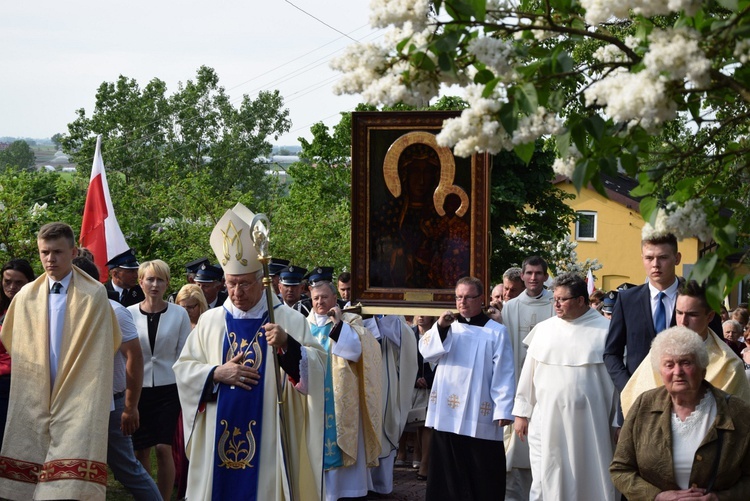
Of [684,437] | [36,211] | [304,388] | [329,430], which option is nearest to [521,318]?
[329,430]

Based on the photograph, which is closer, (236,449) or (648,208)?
(648,208)

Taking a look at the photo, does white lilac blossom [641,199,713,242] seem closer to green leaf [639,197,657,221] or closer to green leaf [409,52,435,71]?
green leaf [639,197,657,221]

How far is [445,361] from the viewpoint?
9.74 meters

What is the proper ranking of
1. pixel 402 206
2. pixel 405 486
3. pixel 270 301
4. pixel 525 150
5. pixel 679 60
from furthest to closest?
pixel 405 486, pixel 402 206, pixel 270 301, pixel 525 150, pixel 679 60

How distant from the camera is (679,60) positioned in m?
2.89

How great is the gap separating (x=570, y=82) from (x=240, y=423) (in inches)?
179

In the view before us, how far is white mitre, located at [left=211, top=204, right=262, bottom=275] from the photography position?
7.57 m

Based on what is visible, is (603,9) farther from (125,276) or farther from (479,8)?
(125,276)

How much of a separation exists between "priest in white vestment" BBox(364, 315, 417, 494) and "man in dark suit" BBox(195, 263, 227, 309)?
1.52 meters

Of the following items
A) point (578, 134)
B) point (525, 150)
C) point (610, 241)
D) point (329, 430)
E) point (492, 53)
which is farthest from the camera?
point (610, 241)

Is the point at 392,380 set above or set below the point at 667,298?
below

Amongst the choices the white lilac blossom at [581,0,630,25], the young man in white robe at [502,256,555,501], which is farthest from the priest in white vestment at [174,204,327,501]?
the white lilac blossom at [581,0,630,25]

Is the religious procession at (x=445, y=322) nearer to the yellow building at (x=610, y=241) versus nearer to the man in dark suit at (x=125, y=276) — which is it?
the man in dark suit at (x=125, y=276)

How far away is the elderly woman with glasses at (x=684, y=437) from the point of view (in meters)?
5.65
